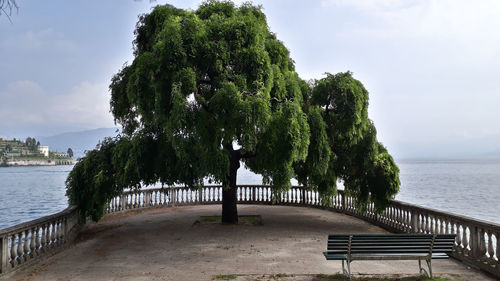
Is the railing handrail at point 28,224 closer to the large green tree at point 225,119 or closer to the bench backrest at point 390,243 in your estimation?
the large green tree at point 225,119

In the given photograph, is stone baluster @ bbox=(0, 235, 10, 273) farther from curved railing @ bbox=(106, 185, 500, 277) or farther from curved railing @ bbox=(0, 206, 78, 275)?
curved railing @ bbox=(106, 185, 500, 277)

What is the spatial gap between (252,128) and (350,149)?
569 centimetres

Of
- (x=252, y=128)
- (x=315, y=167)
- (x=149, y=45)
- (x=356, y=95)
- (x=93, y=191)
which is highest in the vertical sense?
(x=149, y=45)

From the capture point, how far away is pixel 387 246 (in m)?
7.43

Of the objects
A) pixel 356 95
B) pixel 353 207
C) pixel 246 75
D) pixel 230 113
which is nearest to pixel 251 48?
pixel 246 75

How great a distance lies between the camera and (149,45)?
47.4 ft

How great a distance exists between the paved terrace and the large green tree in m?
1.57

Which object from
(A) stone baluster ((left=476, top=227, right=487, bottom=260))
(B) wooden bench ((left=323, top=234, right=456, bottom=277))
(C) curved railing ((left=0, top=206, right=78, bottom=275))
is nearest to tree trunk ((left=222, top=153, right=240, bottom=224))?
(C) curved railing ((left=0, top=206, right=78, bottom=275))

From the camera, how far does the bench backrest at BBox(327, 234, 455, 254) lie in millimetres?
7383

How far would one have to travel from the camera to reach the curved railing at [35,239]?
321 inches

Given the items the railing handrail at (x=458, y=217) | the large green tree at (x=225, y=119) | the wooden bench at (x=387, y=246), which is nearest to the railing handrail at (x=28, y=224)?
the large green tree at (x=225, y=119)

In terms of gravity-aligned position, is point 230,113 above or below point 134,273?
above

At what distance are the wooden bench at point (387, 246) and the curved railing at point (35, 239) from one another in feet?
23.1

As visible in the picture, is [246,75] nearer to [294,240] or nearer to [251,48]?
[251,48]
